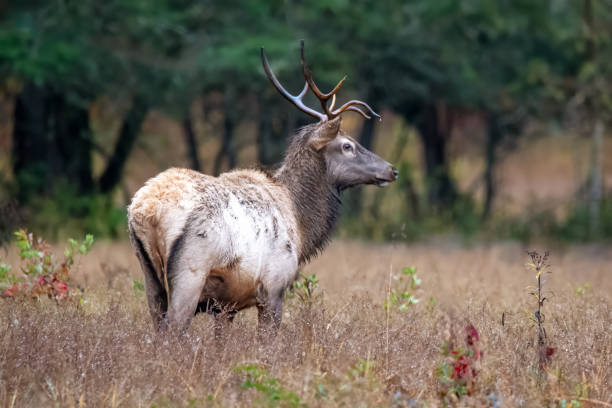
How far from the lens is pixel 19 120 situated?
1738 centimetres

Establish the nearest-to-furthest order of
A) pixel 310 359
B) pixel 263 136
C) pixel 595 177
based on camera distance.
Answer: pixel 310 359, pixel 595 177, pixel 263 136

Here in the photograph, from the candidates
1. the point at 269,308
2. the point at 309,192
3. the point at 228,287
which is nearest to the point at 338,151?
the point at 309,192

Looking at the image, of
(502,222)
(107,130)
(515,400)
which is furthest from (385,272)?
(107,130)

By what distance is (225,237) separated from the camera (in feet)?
20.2

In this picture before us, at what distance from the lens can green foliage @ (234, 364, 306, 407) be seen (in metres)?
4.84

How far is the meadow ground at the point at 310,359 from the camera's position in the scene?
16.4ft

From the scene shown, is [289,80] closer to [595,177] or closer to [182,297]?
[595,177]

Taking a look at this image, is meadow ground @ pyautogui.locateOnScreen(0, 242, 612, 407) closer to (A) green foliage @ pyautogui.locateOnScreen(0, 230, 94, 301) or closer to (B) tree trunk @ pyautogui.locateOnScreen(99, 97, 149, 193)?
(A) green foliage @ pyautogui.locateOnScreen(0, 230, 94, 301)

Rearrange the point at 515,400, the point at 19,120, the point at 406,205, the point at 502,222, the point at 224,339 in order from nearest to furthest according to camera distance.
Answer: the point at 515,400 < the point at 224,339 < the point at 19,120 < the point at 502,222 < the point at 406,205

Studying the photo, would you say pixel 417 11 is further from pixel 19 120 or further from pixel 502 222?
pixel 19 120

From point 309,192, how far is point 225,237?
167 cm

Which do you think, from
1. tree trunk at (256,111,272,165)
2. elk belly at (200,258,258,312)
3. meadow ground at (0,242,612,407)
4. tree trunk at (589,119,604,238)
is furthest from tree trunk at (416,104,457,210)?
elk belly at (200,258,258,312)

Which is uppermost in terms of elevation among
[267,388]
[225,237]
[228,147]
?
[228,147]

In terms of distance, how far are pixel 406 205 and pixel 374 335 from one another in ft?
44.6
